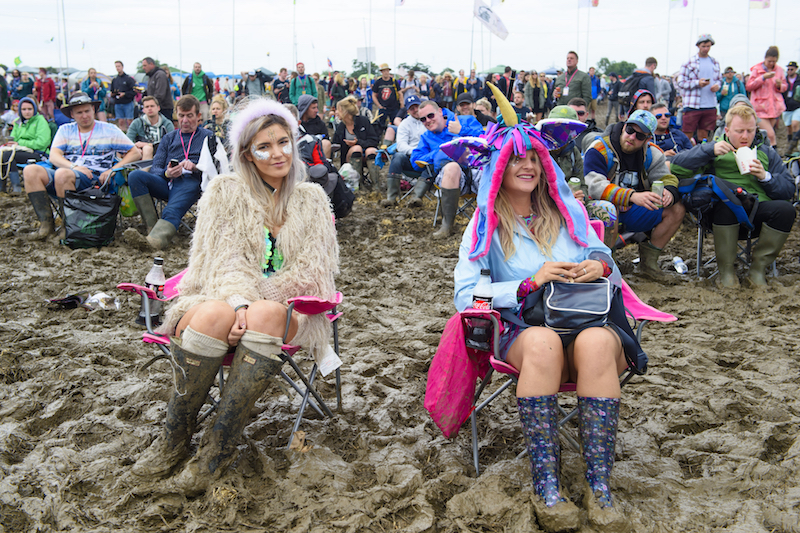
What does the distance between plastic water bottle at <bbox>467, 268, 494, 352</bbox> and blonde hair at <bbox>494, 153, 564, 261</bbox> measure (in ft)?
0.72

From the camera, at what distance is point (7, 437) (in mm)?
2604

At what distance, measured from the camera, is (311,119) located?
8.61 metres

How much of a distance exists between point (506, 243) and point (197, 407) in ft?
4.90

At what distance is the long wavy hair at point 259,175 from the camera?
2.71m

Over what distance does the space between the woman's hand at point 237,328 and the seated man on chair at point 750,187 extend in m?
4.15

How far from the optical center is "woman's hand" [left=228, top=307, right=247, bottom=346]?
7.54ft

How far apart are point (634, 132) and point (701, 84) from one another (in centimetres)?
522

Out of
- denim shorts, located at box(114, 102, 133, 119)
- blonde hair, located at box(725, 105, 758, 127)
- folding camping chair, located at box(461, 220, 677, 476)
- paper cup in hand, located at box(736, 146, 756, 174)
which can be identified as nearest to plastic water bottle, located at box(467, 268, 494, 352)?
folding camping chair, located at box(461, 220, 677, 476)

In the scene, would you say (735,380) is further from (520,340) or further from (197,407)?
(197,407)

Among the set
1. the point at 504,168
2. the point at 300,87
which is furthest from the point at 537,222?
the point at 300,87

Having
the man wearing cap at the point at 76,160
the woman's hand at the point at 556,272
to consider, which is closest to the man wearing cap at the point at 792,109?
the woman's hand at the point at 556,272

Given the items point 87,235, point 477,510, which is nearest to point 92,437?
point 477,510

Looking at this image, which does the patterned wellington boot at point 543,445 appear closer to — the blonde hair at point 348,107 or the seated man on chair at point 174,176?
the seated man on chair at point 174,176

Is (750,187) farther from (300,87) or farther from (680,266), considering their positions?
(300,87)
